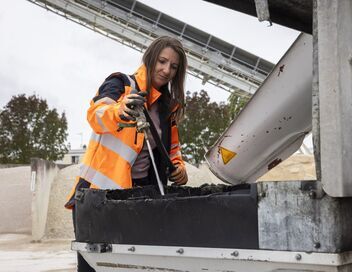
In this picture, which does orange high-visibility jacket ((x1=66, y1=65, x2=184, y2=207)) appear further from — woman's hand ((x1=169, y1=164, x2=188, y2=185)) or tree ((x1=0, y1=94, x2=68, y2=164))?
tree ((x1=0, y1=94, x2=68, y2=164))

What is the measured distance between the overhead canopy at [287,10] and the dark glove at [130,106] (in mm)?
421

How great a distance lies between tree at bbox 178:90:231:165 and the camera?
20.1 m

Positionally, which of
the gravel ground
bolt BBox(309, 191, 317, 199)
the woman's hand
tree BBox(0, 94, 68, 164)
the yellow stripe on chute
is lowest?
the gravel ground

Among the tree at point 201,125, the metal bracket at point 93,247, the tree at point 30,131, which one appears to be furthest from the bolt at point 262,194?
the tree at point 30,131

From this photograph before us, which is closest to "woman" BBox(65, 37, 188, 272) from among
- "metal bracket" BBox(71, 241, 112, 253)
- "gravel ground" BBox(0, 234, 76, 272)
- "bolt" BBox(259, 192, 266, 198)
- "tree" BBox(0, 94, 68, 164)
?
"metal bracket" BBox(71, 241, 112, 253)

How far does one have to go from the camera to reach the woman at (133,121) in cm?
186

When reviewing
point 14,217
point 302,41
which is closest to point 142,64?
point 302,41

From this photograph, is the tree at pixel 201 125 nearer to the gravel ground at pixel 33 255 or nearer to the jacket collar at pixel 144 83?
the gravel ground at pixel 33 255

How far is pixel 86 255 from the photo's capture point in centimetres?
158

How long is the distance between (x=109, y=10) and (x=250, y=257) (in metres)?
13.9

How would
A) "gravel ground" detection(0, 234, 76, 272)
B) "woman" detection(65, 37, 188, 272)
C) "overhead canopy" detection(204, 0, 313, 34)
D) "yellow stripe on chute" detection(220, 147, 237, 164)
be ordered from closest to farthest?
"overhead canopy" detection(204, 0, 313, 34), "woman" detection(65, 37, 188, 272), "yellow stripe on chute" detection(220, 147, 237, 164), "gravel ground" detection(0, 234, 76, 272)

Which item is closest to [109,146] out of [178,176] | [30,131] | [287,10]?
[178,176]

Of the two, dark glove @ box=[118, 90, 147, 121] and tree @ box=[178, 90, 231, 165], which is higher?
tree @ box=[178, 90, 231, 165]

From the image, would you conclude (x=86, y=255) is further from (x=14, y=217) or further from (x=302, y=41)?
(x=14, y=217)
